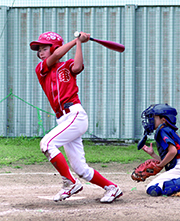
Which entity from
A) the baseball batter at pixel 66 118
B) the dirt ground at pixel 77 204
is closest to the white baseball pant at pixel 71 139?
the baseball batter at pixel 66 118

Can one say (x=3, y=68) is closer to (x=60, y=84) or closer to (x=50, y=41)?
(x=50, y=41)

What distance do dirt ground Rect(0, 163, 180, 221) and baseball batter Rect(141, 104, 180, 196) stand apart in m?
0.14

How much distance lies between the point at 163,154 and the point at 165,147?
0.47 ft

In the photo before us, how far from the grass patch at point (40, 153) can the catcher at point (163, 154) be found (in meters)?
2.58

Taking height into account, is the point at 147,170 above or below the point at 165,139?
below

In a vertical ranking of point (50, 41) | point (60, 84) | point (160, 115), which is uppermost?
point (50, 41)

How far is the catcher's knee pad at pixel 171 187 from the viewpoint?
372 centimetres

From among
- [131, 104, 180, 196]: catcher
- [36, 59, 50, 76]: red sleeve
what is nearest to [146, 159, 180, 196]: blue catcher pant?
[131, 104, 180, 196]: catcher

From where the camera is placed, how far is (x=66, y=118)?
11.1ft

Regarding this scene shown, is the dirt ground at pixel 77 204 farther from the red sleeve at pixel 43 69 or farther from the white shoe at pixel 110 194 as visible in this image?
the red sleeve at pixel 43 69

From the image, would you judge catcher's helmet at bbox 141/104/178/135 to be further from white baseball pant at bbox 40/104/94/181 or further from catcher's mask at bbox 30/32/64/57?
catcher's mask at bbox 30/32/64/57

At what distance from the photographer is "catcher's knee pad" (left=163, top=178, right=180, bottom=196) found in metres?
3.72

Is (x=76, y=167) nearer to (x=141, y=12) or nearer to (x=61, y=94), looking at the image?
(x=61, y=94)

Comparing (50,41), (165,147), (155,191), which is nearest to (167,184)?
(155,191)
